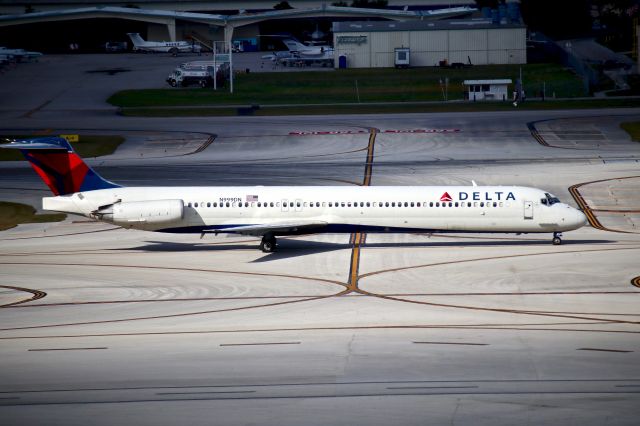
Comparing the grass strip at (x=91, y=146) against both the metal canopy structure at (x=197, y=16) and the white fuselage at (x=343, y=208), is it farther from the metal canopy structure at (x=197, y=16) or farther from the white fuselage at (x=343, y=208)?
the metal canopy structure at (x=197, y=16)

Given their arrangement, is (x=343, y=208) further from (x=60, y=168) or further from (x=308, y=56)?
(x=308, y=56)

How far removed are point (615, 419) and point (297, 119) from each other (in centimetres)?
6929

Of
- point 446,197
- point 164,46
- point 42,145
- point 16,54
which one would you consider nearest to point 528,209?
point 446,197

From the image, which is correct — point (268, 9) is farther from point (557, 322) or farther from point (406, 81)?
point (557, 322)

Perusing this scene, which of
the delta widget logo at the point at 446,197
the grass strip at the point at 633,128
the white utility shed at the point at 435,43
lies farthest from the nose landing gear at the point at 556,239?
the white utility shed at the point at 435,43

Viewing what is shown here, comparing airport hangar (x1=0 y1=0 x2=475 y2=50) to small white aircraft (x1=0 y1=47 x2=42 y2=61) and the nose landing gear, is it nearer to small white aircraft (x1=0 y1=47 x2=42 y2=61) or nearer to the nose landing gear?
small white aircraft (x1=0 y1=47 x2=42 y2=61)

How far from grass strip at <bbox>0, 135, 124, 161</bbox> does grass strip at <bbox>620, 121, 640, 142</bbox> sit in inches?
1648

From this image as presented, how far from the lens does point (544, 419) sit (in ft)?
71.1

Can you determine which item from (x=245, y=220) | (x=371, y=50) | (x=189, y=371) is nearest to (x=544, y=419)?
(x=189, y=371)

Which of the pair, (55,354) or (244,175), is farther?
(244,175)

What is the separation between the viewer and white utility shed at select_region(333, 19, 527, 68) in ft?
376

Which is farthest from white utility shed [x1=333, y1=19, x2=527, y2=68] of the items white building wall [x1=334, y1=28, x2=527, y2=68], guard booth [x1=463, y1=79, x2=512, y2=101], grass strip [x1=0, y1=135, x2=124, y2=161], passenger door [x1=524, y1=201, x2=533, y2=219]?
passenger door [x1=524, y1=201, x2=533, y2=219]

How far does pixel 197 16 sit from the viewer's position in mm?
142625

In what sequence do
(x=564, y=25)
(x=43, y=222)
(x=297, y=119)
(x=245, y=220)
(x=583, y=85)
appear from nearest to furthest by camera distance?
(x=245, y=220) → (x=43, y=222) → (x=297, y=119) → (x=583, y=85) → (x=564, y=25)
